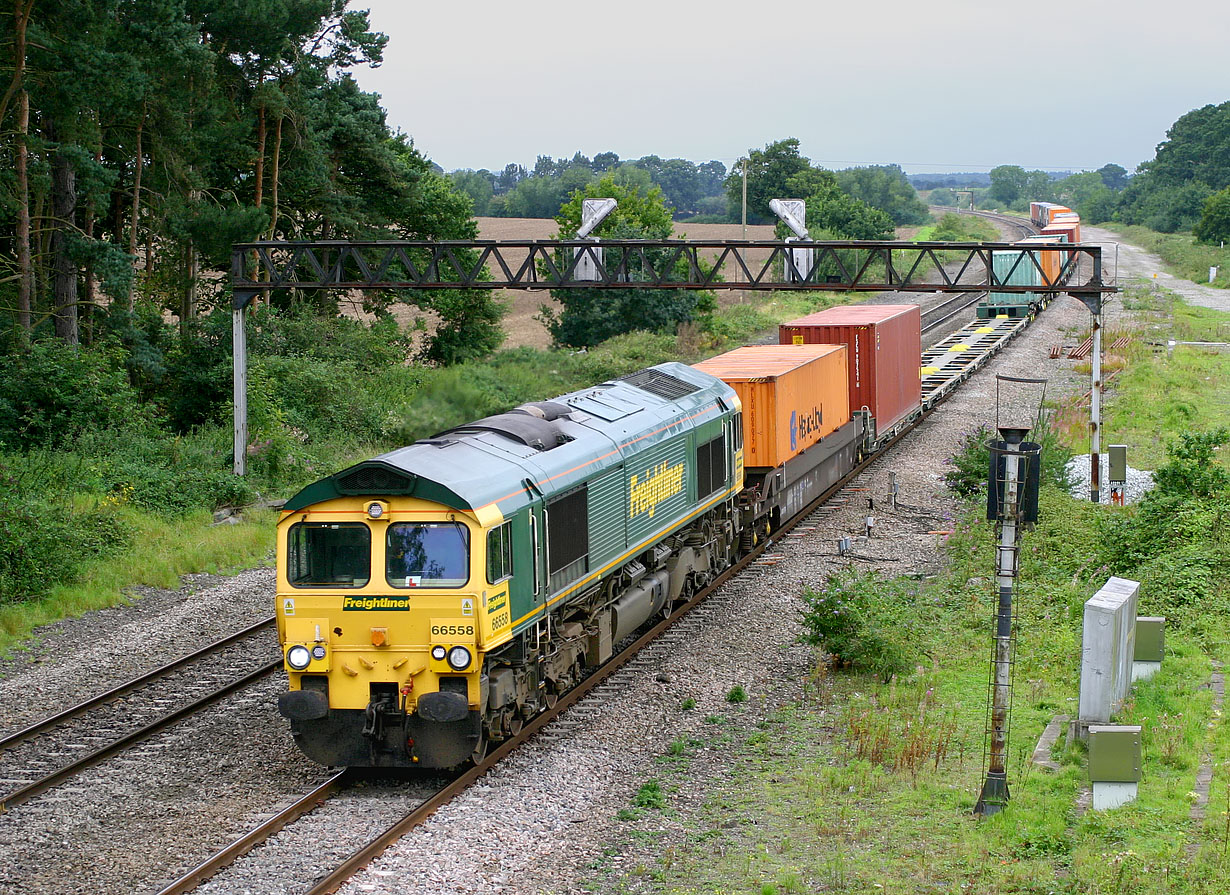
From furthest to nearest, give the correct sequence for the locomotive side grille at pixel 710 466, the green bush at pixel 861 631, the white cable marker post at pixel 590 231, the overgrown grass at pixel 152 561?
the white cable marker post at pixel 590 231, the locomotive side grille at pixel 710 466, the overgrown grass at pixel 152 561, the green bush at pixel 861 631

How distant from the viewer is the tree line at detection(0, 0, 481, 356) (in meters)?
26.4

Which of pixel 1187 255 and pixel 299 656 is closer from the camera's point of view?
pixel 299 656

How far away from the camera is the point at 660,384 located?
20438 millimetres

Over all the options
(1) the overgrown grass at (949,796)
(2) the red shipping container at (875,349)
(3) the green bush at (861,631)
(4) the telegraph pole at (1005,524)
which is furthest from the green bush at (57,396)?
(4) the telegraph pole at (1005,524)

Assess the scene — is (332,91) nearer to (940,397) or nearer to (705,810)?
(940,397)

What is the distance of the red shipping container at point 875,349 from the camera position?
99.3 feet

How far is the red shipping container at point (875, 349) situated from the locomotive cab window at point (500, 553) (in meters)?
18.1

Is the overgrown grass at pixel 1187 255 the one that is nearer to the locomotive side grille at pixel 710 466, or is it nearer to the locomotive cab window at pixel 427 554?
the locomotive side grille at pixel 710 466

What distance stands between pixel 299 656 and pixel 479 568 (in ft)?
6.95

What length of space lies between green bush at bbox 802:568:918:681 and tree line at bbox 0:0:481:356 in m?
19.2

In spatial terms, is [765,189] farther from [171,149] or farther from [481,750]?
[481,750]

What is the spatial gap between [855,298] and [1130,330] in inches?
1024

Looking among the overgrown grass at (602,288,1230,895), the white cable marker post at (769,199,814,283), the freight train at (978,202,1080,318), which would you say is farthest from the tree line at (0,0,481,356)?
the freight train at (978,202,1080,318)

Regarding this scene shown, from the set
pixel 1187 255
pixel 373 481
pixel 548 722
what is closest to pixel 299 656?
pixel 373 481
